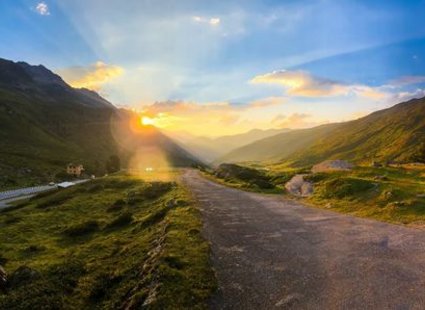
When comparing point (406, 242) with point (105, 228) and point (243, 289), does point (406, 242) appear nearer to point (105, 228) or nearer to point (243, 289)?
point (243, 289)

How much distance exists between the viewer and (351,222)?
36.9 metres

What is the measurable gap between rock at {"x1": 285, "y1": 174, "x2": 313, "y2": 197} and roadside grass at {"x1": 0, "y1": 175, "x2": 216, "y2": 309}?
2091 cm

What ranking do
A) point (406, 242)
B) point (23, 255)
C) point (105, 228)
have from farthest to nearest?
point (105, 228) < point (23, 255) < point (406, 242)

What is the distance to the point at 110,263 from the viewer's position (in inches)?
1121

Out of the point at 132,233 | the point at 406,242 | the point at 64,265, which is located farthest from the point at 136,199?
the point at 406,242

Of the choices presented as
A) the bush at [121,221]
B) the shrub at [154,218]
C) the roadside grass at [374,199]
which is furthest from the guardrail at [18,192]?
the roadside grass at [374,199]

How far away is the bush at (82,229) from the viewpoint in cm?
4378

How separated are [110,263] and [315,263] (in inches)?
587

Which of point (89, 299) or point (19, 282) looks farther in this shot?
point (19, 282)

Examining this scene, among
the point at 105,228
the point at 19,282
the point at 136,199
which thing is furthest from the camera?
the point at 136,199

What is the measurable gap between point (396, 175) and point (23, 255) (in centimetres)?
6119

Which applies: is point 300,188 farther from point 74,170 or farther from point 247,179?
point 74,170

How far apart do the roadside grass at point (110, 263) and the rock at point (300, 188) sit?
20914 millimetres

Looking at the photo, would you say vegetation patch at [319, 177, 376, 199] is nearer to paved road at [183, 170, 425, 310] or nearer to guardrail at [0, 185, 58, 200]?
paved road at [183, 170, 425, 310]
